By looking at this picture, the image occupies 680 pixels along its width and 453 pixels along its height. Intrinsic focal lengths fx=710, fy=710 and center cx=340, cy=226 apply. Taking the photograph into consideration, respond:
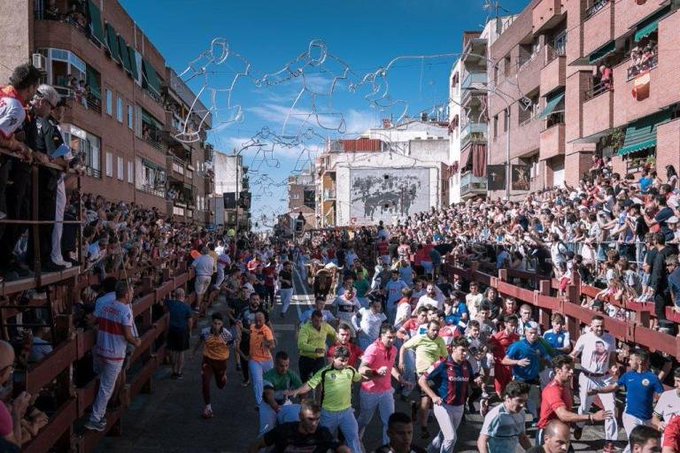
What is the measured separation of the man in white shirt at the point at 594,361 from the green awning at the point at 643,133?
13443mm

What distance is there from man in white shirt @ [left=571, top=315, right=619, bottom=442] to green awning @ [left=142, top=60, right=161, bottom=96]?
3165 cm

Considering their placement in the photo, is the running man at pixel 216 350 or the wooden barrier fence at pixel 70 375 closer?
the wooden barrier fence at pixel 70 375

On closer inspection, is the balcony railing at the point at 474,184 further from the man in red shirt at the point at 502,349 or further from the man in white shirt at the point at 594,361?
the man in white shirt at the point at 594,361

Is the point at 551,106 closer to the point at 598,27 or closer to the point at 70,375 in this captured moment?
the point at 598,27

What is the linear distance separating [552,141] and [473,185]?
48.9 ft

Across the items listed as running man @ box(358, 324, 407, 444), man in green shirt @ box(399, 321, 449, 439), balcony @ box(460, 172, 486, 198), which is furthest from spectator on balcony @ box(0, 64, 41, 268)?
balcony @ box(460, 172, 486, 198)

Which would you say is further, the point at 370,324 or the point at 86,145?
the point at 86,145

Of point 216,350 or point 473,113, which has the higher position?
point 473,113

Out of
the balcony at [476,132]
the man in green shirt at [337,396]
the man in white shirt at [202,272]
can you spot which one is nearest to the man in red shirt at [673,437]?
the man in green shirt at [337,396]

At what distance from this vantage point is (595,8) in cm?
2703

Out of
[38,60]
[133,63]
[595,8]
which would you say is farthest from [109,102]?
[595,8]

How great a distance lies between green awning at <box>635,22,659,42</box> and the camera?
857 inches

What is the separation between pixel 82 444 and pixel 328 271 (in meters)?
14.6

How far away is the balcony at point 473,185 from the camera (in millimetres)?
45500
